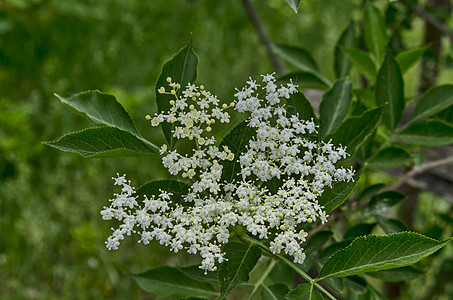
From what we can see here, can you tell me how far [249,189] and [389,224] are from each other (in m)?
0.30

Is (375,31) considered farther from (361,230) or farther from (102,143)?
(102,143)

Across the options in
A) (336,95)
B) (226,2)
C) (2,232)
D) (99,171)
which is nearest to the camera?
(336,95)

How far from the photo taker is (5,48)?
1.63 m

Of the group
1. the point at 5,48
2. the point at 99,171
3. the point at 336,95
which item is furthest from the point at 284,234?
the point at 5,48

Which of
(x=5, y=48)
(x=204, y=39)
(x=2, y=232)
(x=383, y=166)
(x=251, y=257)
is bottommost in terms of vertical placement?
(x=251, y=257)

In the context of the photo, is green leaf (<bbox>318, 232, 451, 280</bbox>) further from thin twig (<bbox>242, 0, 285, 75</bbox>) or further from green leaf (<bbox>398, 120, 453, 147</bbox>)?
thin twig (<bbox>242, 0, 285, 75</bbox>)

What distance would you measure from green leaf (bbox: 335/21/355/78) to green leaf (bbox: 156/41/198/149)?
15.5 inches

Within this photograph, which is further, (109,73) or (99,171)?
(109,73)

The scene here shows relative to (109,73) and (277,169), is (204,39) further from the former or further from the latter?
(277,169)

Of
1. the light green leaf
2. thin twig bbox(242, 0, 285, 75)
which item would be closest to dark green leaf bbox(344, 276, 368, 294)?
the light green leaf

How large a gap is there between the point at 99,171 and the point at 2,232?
38cm

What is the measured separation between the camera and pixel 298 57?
31.9 inches

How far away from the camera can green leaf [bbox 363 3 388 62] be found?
28.5 inches

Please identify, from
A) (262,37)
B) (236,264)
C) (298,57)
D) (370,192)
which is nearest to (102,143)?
(236,264)
